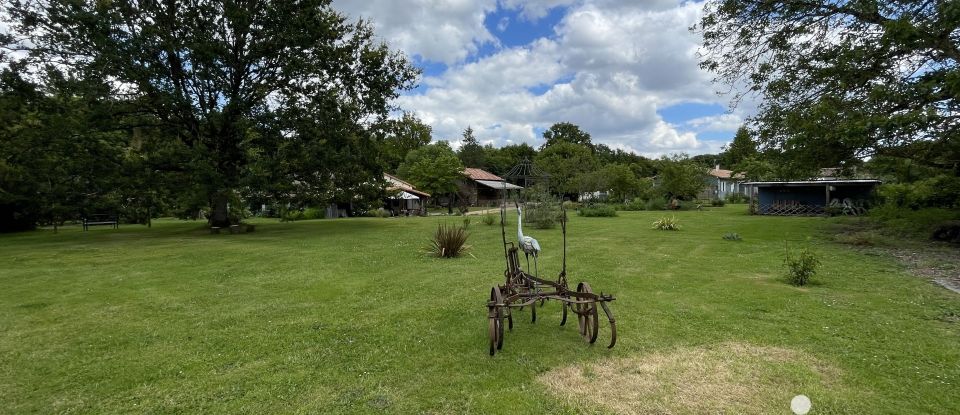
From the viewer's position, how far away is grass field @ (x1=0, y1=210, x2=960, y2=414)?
140 inches

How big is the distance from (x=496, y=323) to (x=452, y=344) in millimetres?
704

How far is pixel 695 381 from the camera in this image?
3.81m

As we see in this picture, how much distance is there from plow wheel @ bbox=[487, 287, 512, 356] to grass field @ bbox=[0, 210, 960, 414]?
0.51 feet

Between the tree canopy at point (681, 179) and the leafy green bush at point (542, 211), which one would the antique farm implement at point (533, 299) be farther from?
the tree canopy at point (681, 179)

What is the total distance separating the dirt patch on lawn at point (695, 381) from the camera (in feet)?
11.2

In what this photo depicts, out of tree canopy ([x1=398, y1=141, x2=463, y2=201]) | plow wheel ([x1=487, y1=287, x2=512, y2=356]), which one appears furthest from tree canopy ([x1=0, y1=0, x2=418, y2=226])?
tree canopy ([x1=398, y1=141, x2=463, y2=201])

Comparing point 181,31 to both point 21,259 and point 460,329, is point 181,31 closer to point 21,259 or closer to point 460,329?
point 21,259

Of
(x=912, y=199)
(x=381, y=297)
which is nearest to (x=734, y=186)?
(x=912, y=199)

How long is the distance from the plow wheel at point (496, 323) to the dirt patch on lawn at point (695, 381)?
603 millimetres

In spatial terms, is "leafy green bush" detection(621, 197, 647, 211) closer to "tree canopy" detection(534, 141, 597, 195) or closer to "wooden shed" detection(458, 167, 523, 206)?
"tree canopy" detection(534, 141, 597, 195)

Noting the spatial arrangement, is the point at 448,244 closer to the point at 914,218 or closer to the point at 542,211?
the point at 542,211

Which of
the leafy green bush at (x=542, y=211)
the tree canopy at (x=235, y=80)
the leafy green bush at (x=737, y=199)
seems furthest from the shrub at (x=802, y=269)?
the leafy green bush at (x=737, y=199)

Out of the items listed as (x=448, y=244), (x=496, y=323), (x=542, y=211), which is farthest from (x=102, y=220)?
(x=496, y=323)

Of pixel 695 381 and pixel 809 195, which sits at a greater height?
pixel 809 195
